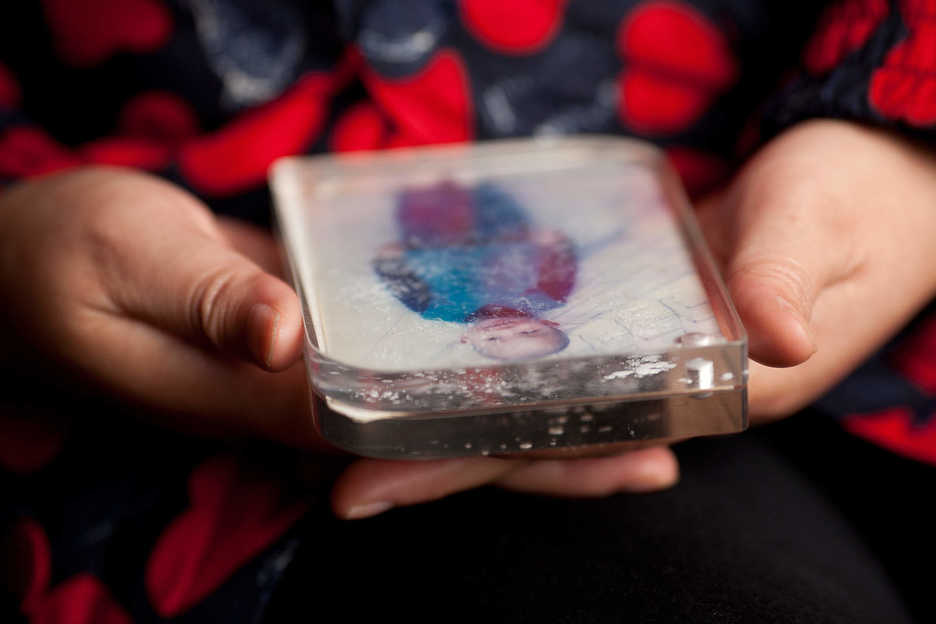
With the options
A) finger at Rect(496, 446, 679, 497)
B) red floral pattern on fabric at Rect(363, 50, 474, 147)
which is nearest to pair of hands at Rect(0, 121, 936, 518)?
finger at Rect(496, 446, 679, 497)

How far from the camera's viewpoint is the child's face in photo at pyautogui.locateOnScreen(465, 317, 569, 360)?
296 mm

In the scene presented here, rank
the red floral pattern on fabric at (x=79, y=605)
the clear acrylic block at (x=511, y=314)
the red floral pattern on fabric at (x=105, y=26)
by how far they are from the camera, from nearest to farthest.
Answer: the clear acrylic block at (x=511, y=314)
the red floral pattern on fabric at (x=79, y=605)
the red floral pattern on fabric at (x=105, y=26)

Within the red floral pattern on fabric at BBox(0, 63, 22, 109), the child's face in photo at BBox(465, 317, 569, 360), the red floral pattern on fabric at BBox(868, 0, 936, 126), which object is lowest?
the child's face in photo at BBox(465, 317, 569, 360)

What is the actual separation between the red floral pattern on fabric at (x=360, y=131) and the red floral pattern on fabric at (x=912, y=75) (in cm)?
26

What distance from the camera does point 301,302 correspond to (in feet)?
1.10

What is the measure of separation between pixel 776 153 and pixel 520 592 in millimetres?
233

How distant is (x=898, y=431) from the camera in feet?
1.49

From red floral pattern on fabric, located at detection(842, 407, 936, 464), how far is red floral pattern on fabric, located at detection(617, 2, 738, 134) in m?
0.20

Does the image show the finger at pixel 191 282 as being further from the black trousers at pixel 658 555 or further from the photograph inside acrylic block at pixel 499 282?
the black trousers at pixel 658 555

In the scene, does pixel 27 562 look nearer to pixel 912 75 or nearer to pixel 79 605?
pixel 79 605

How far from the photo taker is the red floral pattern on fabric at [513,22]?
0.51 metres

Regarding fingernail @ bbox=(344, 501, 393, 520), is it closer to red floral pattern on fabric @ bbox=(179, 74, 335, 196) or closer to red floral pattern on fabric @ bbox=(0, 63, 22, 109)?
red floral pattern on fabric @ bbox=(179, 74, 335, 196)

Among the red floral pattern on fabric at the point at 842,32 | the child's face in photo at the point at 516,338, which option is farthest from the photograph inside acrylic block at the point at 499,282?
the red floral pattern on fabric at the point at 842,32

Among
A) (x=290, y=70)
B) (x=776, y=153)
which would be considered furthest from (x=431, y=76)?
(x=776, y=153)
